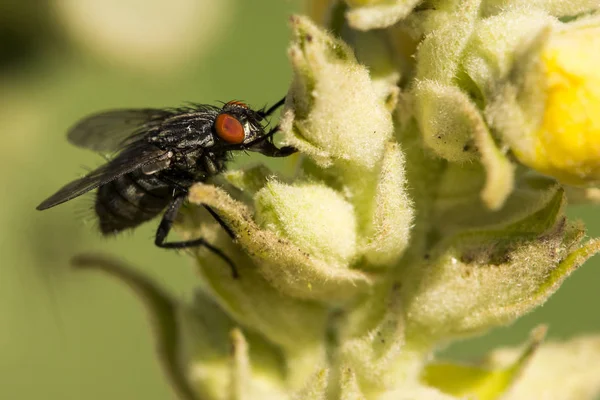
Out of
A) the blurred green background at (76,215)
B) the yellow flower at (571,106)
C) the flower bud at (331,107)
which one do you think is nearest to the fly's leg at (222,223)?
the flower bud at (331,107)

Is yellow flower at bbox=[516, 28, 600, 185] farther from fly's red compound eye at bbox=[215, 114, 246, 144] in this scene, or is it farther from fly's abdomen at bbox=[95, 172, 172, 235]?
fly's abdomen at bbox=[95, 172, 172, 235]

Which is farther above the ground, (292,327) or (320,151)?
(320,151)

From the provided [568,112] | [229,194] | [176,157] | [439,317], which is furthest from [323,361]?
[568,112]

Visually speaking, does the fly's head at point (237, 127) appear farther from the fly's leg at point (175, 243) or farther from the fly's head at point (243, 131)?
the fly's leg at point (175, 243)

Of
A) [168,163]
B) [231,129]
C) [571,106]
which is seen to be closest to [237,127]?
[231,129]

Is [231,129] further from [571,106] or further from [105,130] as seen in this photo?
[571,106]

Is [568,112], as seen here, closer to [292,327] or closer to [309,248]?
[309,248]
